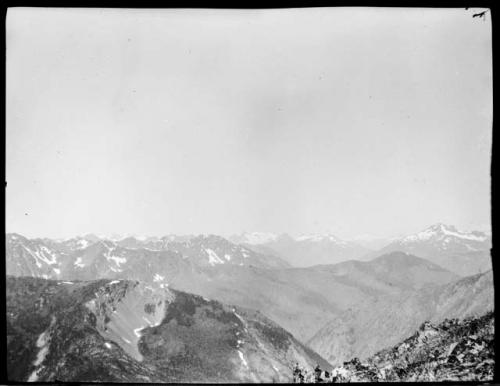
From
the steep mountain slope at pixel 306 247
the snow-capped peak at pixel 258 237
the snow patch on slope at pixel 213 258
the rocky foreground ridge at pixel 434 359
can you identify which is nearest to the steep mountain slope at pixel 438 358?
the rocky foreground ridge at pixel 434 359

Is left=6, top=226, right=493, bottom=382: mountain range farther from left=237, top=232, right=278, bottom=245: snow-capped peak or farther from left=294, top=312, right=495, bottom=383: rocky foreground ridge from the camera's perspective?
left=294, top=312, right=495, bottom=383: rocky foreground ridge

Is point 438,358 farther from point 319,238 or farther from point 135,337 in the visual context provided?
point 135,337

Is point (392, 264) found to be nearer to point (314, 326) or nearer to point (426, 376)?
point (314, 326)

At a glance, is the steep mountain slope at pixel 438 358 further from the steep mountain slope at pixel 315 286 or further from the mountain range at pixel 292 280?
the steep mountain slope at pixel 315 286
